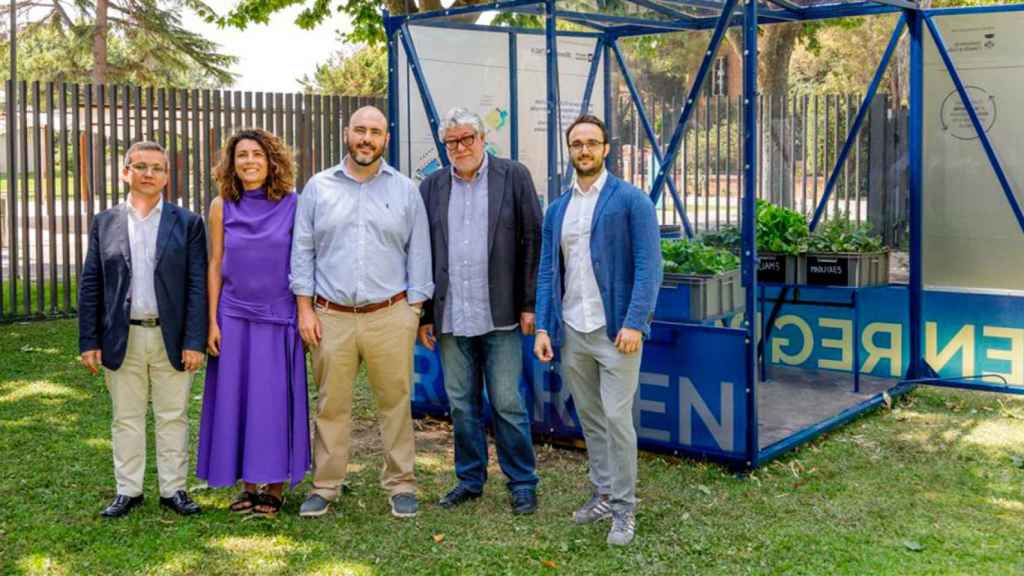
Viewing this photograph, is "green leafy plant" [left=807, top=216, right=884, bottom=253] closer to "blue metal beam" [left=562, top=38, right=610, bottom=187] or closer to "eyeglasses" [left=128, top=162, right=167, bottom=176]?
"blue metal beam" [left=562, top=38, right=610, bottom=187]

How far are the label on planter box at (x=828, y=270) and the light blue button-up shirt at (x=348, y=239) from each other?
3.50 m

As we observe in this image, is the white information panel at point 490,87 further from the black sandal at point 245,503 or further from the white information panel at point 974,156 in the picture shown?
the black sandal at point 245,503

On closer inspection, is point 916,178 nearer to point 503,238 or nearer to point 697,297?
point 697,297

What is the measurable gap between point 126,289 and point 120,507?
1052 mm

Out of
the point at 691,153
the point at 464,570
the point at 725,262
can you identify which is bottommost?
the point at 464,570

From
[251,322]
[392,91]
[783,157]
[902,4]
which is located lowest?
[251,322]

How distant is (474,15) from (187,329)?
3.21m

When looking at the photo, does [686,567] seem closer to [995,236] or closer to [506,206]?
[506,206]

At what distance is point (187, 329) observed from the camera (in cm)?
508

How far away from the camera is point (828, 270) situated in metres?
7.57

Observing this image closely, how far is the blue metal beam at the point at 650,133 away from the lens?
283 inches

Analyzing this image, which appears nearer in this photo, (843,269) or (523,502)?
(523,502)

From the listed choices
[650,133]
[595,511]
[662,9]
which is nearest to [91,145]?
[650,133]

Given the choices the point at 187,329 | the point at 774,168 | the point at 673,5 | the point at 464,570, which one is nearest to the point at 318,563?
the point at 464,570
